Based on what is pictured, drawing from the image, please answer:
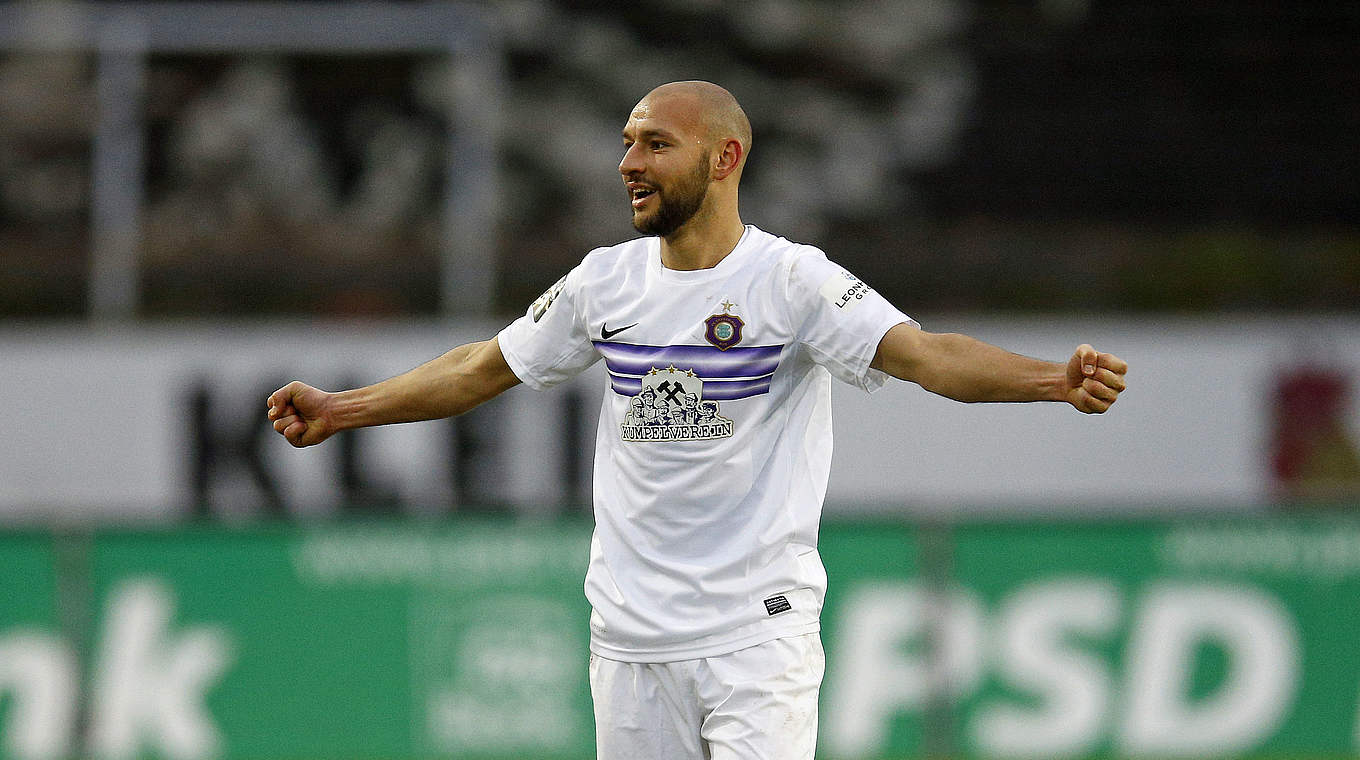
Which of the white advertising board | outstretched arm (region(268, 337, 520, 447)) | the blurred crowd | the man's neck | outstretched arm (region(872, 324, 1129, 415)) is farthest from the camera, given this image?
the blurred crowd

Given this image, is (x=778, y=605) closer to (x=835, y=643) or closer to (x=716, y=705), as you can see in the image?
(x=716, y=705)

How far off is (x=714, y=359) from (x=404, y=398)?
0.79 metres

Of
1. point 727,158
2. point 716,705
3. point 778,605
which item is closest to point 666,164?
point 727,158

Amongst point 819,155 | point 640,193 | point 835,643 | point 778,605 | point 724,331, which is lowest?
point 835,643

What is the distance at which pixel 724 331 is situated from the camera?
3783 mm

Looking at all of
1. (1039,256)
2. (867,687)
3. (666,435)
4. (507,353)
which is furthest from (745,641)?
(1039,256)

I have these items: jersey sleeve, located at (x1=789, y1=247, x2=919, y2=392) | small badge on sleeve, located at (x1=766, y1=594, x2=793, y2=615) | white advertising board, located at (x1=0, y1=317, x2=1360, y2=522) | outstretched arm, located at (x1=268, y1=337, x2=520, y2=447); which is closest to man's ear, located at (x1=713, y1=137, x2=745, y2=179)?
jersey sleeve, located at (x1=789, y1=247, x2=919, y2=392)

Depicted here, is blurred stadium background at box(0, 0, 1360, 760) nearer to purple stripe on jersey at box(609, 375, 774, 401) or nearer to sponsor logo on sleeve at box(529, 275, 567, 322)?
sponsor logo on sleeve at box(529, 275, 567, 322)

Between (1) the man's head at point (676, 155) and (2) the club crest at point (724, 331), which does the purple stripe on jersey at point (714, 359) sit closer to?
(2) the club crest at point (724, 331)

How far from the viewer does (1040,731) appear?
7.38 metres

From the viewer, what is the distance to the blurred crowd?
11.6 meters

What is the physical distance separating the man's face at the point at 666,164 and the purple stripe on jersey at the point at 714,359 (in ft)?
0.84

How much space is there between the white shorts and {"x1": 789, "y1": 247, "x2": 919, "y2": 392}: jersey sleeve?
589mm

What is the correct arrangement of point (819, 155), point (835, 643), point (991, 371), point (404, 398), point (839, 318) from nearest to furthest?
point (991, 371)
point (839, 318)
point (404, 398)
point (835, 643)
point (819, 155)
